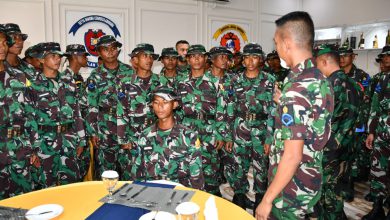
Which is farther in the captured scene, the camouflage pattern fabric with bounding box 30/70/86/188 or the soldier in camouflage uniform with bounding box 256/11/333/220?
the camouflage pattern fabric with bounding box 30/70/86/188

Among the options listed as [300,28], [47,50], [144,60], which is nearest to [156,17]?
[144,60]

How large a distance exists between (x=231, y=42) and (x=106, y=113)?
171 inches

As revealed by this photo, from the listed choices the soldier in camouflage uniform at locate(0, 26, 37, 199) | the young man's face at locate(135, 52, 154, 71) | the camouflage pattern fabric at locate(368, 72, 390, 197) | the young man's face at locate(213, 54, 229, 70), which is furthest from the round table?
the camouflage pattern fabric at locate(368, 72, 390, 197)

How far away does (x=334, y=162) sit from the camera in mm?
2617

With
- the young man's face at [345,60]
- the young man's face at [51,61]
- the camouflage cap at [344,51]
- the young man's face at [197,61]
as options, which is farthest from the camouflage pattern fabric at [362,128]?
the young man's face at [51,61]

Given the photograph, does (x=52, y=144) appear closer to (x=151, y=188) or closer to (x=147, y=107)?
(x=147, y=107)

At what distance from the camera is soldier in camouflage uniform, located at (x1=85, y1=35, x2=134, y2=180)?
12.3ft

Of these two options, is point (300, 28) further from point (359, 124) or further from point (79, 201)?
point (359, 124)

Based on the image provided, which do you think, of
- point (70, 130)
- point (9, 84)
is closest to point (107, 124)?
point (70, 130)

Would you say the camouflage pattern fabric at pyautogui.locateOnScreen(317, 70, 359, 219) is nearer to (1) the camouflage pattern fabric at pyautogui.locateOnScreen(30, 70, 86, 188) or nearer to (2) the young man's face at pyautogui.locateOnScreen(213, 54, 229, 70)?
(2) the young man's face at pyautogui.locateOnScreen(213, 54, 229, 70)

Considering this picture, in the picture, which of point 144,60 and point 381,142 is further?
point 144,60

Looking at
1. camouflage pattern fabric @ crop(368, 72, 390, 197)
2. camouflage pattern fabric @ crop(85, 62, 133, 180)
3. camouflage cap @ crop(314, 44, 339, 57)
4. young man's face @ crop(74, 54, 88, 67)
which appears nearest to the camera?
camouflage cap @ crop(314, 44, 339, 57)

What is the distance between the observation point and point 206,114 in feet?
11.5

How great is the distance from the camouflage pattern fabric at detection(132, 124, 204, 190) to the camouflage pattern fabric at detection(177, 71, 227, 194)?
1.20 m
